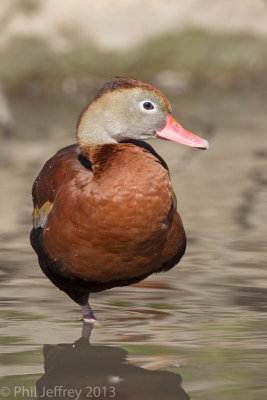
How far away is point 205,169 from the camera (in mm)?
9969

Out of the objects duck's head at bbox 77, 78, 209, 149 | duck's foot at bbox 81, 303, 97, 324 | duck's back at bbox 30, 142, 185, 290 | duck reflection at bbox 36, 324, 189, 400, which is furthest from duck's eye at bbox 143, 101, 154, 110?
duck reflection at bbox 36, 324, 189, 400

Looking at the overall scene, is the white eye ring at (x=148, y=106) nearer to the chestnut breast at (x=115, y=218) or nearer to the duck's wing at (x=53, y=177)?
the chestnut breast at (x=115, y=218)

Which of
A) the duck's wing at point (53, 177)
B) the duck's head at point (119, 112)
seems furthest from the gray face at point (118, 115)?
the duck's wing at point (53, 177)

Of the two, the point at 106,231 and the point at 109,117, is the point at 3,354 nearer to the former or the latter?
the point at 106,231

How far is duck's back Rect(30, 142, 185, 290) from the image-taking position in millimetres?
5203

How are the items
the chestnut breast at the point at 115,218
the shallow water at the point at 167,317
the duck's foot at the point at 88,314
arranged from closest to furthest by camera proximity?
1. the shallow water at the point at 167,317
2. the chestnut breast at the point at 115,218
3. the duck's foot at the point at 88,314

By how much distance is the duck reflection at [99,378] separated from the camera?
4.52 metres

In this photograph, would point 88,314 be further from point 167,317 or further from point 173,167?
Answer: point 173,167

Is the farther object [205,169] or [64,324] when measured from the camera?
[205,169]

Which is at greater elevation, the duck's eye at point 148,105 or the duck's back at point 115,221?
the duck's eye at point 148,105

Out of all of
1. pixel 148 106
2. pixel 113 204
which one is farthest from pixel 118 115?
→ pixel 113 204

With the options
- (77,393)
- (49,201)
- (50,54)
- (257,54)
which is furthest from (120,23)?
(77,393)

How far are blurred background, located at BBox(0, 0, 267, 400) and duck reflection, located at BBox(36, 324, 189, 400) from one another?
2.8 inches

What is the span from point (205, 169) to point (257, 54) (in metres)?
7.68
